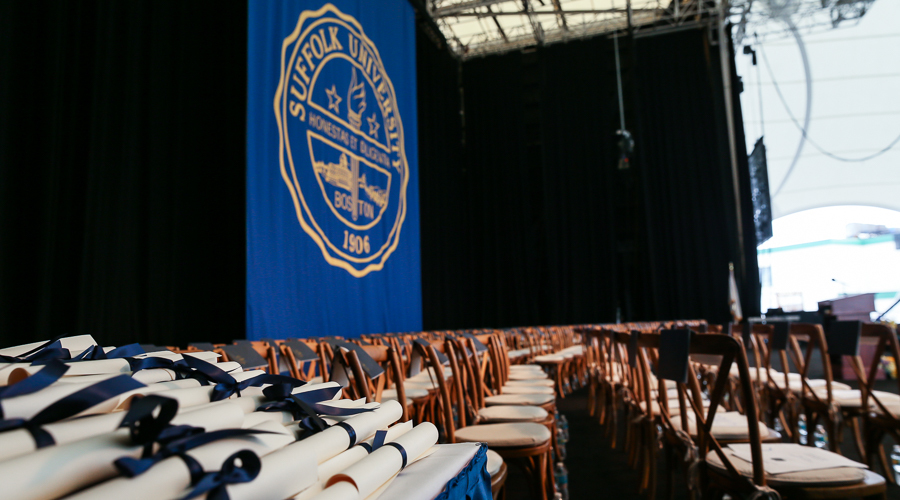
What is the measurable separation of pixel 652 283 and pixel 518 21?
623cm

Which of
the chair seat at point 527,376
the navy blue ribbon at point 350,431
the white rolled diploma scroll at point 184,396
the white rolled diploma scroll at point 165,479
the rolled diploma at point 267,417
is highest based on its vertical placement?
the white rolled diploma scroll at point 184,396

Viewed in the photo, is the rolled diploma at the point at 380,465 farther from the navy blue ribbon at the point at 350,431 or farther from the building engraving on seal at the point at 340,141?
the building engraving on seal at the point at 340,141

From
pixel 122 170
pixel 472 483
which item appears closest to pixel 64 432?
pixel 472 483

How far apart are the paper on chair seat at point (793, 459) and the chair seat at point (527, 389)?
1.31 meters

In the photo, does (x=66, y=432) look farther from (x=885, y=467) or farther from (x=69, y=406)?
(x=885, y=467)

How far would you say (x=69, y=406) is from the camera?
11.9 inches

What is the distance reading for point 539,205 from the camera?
41.6ft

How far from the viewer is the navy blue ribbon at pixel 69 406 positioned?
0.27 metres

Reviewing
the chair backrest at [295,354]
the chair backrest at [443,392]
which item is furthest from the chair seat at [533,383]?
the chair backrest at [295,354]

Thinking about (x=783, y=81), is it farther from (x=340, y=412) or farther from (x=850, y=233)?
(x=340, y=412)

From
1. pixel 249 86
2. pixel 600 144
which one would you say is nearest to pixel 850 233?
pixel 600 144

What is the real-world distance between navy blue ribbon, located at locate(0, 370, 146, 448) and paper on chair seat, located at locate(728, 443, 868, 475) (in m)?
1.43

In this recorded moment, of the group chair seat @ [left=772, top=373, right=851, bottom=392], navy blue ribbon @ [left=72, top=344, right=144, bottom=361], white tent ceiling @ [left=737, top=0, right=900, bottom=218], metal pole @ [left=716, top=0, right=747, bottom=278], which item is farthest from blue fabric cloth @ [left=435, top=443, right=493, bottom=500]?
metal pole @ [left=716, top=0, right=747, bottom=278]

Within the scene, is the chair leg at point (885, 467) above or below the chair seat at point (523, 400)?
below
